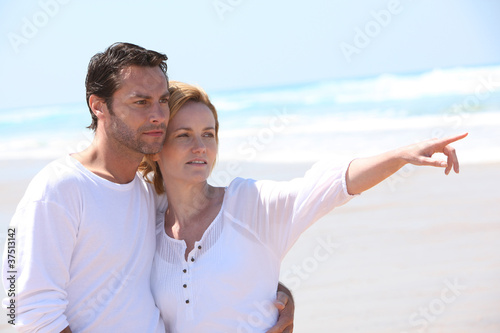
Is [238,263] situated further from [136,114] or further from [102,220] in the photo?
[136,114]

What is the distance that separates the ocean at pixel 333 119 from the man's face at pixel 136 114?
7.14m

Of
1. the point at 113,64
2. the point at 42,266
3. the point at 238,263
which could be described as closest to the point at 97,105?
the point at 113,64

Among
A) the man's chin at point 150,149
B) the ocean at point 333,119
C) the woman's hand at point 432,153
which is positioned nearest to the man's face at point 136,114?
the man's chin at point 150,149

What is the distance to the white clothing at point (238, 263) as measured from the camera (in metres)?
2.66

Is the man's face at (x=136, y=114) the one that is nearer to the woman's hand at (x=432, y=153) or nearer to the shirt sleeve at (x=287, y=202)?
the shirt sleeve at (x=287, y=202)

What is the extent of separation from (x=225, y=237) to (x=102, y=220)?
525mm

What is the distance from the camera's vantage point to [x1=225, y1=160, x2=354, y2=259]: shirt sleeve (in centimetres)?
252

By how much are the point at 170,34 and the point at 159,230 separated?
18.2m

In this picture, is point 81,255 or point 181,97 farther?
point 181,97

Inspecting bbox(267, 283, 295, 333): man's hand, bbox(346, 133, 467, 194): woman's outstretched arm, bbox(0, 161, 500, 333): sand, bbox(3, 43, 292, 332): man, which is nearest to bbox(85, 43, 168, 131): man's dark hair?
bbox(3, 43, 292, 332): man

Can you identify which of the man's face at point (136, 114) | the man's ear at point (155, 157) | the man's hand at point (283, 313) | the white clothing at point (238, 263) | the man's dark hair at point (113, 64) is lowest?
the man's hand at point (283, 313)

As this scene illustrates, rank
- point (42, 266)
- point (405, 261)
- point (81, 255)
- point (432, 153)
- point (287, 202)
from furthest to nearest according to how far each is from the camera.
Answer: point (405, 261) → point (287, 202) → point (81, 255) → point (42, 266) → point (432, 153)

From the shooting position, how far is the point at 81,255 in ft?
8.47

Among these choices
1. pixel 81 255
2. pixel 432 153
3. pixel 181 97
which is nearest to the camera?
pixel 432 153
